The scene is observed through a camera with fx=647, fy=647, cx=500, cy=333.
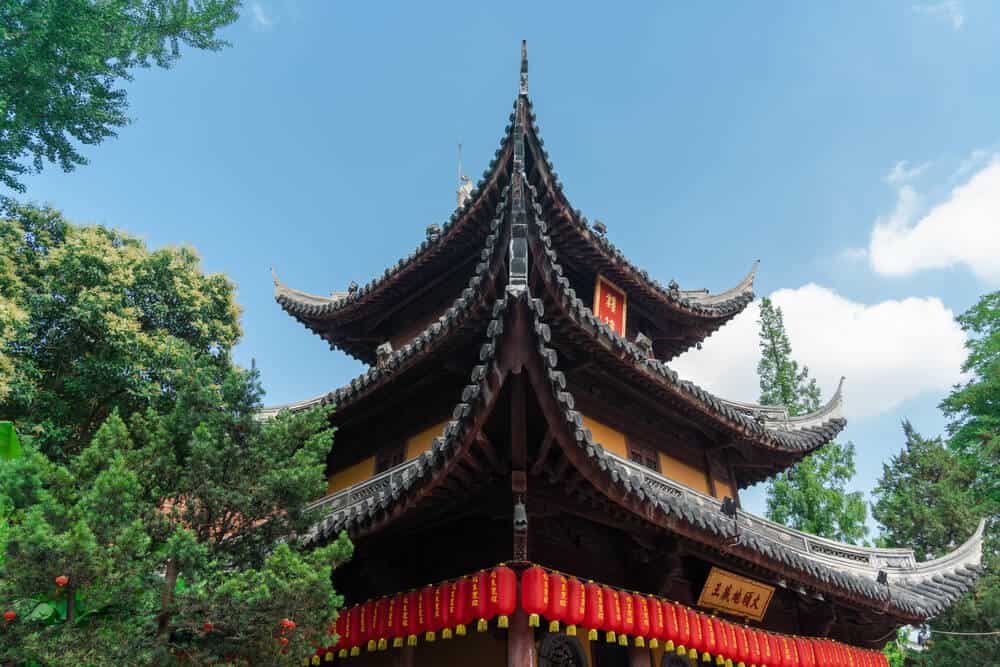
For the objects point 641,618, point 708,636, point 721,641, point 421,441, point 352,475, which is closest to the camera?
point 641,618

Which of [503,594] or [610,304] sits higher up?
[610,304]

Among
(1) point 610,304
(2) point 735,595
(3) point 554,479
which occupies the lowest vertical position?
(2) point 735,595

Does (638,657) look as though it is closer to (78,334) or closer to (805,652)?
(805,652)

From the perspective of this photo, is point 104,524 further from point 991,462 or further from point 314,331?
point 991,462

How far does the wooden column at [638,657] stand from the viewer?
323 inches

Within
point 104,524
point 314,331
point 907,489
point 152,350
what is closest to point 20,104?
point 152,350

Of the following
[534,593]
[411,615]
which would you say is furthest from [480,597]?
[411,615]

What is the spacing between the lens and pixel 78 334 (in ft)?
36.9

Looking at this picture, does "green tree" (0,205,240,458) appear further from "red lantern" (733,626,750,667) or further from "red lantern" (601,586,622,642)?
"red lantern" (733,626,750,667)

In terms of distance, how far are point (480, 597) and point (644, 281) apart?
814 centimetres

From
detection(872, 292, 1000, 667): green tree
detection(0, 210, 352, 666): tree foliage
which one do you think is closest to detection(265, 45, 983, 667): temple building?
detection(0, 210, 352, 666): tree foliage

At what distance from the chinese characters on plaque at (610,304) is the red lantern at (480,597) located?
6.75 metres

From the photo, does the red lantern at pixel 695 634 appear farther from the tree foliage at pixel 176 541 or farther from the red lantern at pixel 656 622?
the tree foliage at pixel 176 541

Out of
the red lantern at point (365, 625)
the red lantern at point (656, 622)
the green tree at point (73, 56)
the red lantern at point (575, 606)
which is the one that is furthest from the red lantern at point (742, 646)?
the green tree at point (73, 56)
